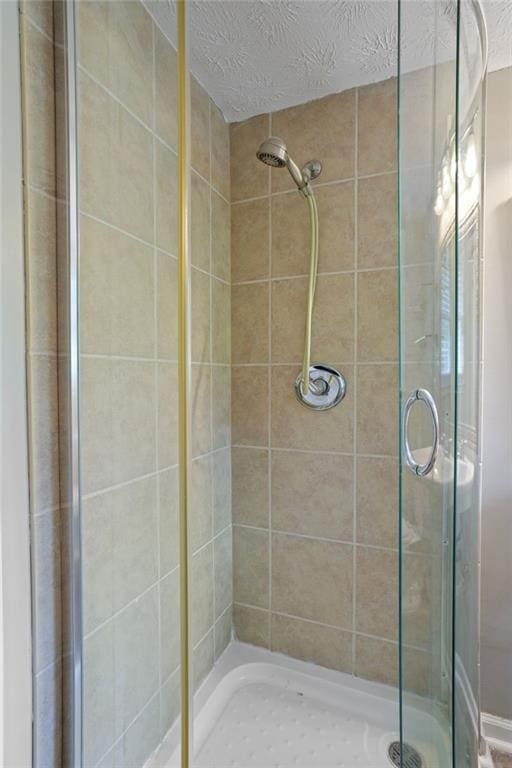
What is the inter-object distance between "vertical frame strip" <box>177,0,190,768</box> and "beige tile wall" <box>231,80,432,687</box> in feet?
1.58

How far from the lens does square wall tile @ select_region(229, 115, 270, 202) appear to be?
1333 millimetres

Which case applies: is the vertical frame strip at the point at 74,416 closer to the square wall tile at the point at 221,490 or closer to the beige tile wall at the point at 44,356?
the beige tile wall at the point at 44,356

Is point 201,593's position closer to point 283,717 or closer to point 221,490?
point 221,490

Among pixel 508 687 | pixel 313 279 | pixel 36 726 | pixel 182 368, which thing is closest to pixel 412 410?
pixel 182 368

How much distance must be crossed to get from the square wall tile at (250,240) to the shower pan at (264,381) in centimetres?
1

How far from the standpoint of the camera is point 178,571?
3.29 feet

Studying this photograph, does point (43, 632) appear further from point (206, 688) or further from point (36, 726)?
point (206, 688)

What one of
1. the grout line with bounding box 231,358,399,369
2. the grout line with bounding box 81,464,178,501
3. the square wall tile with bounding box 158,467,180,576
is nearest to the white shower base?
the square wall tile with bounding box 158,467,180,576

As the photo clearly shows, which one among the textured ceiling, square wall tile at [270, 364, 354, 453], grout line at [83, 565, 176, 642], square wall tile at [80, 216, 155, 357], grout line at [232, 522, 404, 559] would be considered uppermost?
the textured ceiling

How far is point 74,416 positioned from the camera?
0.75 m

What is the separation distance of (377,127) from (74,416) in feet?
4.03

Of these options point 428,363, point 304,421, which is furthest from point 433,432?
point 304,421

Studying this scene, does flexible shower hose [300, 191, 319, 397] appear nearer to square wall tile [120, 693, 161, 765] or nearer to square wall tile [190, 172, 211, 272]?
square wall tile [190, 172, 211, 272]

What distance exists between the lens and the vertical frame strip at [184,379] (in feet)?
2.62
